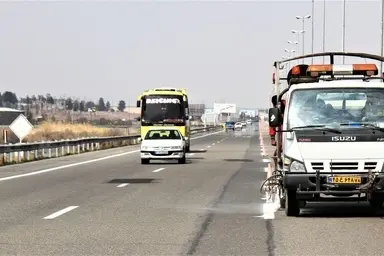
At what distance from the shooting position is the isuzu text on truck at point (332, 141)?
544 inches

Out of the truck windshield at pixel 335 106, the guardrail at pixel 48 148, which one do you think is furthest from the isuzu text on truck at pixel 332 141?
the guardrail at pixel 48 148

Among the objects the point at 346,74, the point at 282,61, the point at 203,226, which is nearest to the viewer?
the point at 203,226

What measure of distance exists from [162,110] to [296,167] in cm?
3410

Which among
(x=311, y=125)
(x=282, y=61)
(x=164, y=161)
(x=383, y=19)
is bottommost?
(x=164, y=161)

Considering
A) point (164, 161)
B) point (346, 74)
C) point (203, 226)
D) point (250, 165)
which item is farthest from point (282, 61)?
point (164, 161)

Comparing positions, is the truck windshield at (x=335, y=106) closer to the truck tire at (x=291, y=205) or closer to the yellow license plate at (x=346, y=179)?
the yellow license plate at (x=346, y=179)

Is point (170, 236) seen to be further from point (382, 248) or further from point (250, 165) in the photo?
point (250, 165)

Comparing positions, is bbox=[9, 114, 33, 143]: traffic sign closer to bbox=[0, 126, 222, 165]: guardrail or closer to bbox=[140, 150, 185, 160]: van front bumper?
bbox=[0, 126, 222, 165]: guardrail

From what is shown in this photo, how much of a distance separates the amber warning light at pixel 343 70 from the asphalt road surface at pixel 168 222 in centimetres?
247

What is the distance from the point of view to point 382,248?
1084 cm

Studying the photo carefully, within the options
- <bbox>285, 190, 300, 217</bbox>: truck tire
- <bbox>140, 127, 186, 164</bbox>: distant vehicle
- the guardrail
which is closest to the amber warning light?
<bbox>285, 190, 300, 217</bbox>: truck tire

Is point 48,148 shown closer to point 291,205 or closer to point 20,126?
point 20,126

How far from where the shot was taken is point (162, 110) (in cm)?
4800

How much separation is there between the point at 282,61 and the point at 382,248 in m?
6.96
